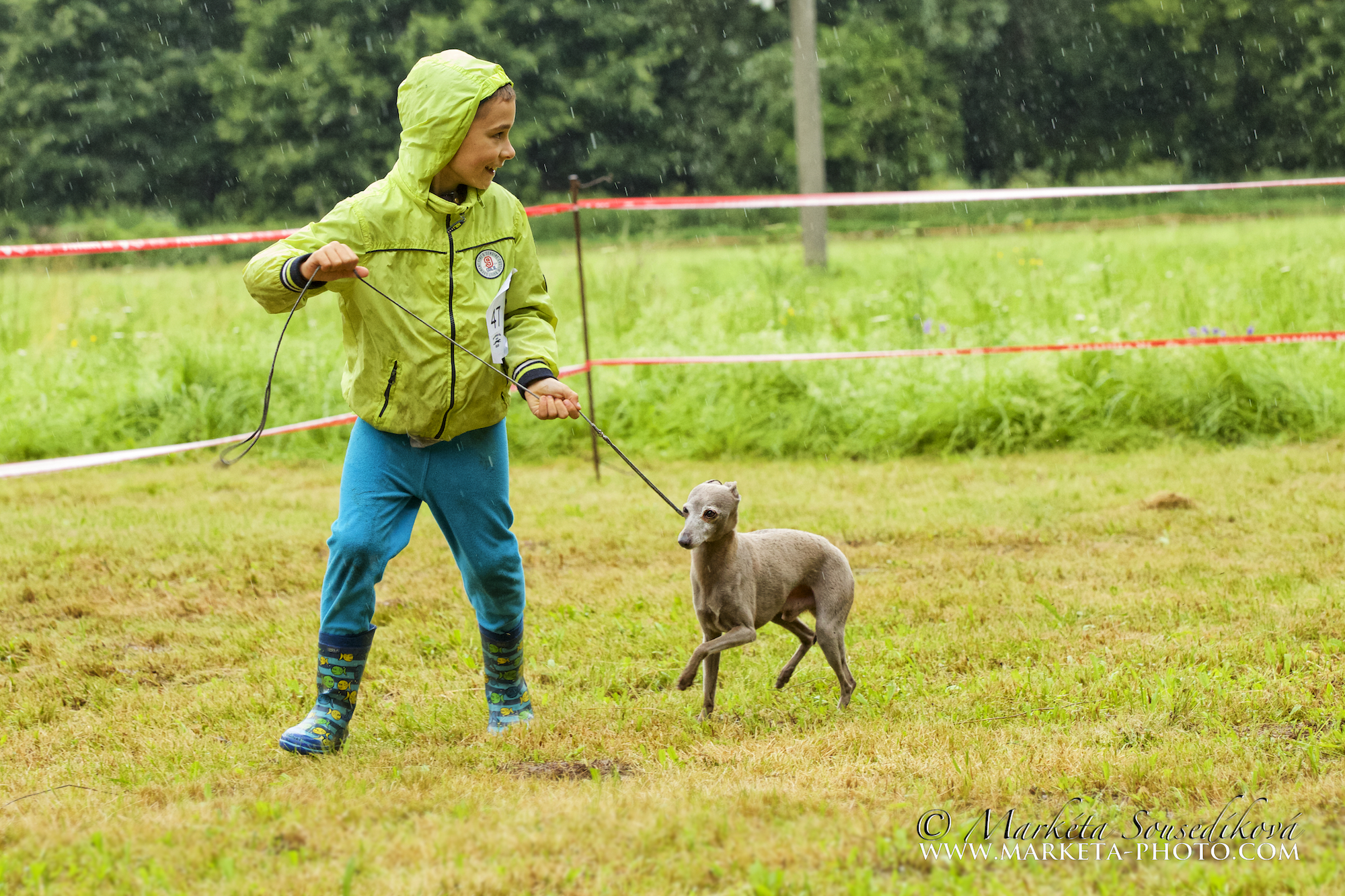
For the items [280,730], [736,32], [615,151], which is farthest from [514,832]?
[736,32]

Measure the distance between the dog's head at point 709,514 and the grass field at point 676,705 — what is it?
25.1 inches

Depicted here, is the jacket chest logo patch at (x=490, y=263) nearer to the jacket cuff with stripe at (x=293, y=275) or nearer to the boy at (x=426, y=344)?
the boy at (x=426, y=344)

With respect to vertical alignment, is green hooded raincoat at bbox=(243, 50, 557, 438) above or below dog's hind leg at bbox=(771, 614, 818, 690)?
above

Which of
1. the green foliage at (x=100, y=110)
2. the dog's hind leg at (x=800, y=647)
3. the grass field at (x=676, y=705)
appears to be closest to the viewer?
the grass field at (x=676, y=705)

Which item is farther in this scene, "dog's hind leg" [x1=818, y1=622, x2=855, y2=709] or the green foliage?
the green foliage

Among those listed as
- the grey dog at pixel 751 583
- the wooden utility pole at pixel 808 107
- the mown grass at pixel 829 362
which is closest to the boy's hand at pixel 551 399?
the grey dog at pixel 751 583

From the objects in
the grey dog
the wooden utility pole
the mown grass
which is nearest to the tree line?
the wooden utility pole

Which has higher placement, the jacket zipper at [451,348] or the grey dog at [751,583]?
the jacket zipper at [451,348]

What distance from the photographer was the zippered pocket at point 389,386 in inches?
140

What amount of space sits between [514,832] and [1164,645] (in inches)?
105

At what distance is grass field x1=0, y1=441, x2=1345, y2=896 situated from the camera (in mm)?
2832

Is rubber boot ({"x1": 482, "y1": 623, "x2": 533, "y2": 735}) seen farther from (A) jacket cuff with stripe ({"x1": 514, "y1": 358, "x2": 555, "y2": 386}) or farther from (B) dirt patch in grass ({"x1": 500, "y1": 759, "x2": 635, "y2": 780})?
(A) jacket cuff with stripe ({"x1": 514, "y1": 358, "x2": 555, "y2": 386})

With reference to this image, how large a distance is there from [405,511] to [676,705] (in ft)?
3.77

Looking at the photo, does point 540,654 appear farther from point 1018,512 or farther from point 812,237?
point 812,237
